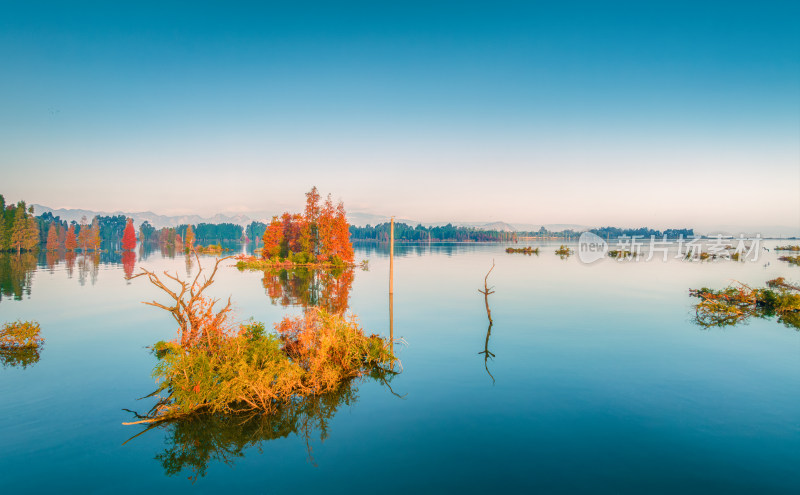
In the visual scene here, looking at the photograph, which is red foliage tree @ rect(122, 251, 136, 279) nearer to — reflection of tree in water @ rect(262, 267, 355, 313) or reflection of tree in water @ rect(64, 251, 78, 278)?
reflection of tree in water @ rect(64, 251, 78, 278)

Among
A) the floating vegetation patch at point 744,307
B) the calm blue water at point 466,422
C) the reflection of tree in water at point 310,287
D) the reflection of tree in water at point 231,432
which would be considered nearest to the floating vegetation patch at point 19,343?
the calm blue water at point 466,422

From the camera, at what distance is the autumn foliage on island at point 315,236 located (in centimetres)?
5134

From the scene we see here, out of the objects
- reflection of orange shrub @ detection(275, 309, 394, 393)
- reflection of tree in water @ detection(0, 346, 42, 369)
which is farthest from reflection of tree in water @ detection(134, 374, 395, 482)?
reflection of tree in water @ detection(0, 346, 42, 369)

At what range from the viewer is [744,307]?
26.1 metres

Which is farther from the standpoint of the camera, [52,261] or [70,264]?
[52,261]

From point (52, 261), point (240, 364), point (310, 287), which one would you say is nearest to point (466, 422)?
point (240, 364)

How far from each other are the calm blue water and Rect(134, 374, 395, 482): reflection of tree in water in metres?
0.05

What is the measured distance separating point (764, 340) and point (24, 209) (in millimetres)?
113223

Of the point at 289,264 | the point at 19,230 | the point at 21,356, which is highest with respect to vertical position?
the point at 19,230

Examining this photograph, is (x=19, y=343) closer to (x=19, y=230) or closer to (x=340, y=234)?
(x=340, y=234)

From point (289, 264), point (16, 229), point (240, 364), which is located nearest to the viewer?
point (240, 364)

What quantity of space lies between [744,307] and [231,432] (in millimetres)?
31054

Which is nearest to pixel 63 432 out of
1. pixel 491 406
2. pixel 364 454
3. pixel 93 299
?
pixel 364 454

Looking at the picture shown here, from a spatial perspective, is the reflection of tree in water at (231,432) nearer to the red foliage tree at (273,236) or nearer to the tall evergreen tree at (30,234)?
the red foliage tree at (273,236)
